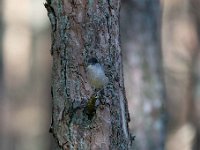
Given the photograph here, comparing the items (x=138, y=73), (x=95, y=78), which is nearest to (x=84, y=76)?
(x=95, y=78)

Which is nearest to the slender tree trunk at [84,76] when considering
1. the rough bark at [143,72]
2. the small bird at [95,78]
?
the small bird at [95,78]

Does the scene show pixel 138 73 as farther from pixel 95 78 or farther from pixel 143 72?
pixel 95 78

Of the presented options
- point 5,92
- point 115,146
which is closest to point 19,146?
point 5,92

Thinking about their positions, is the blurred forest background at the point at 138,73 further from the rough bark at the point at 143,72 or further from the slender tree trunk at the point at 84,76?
the slender tree trunk at the point at 84,76

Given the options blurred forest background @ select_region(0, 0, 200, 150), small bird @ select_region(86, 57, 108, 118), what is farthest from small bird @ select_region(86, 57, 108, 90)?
blurred forest background @ select_region(0, 0, 200, 150)

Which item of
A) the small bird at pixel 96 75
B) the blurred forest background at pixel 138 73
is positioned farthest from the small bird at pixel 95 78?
the blurred forest background at pixel 138 73

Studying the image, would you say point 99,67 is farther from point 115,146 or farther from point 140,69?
point 140,69

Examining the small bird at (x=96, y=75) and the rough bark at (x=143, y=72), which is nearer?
the small bird at (x=96, y=75)
